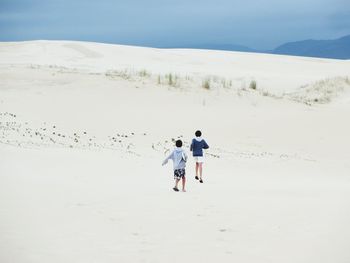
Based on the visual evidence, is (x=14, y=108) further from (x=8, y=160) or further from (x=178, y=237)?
(x=178, y=237)

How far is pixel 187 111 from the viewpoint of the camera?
1914 cm

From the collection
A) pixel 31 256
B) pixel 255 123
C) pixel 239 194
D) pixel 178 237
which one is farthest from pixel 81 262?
pixel 255 123

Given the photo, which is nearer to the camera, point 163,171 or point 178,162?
point 178,162

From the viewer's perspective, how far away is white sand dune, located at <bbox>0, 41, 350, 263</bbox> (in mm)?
5688

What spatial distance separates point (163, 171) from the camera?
37.7ft

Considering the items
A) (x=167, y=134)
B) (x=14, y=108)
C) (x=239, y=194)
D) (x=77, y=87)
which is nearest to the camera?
(x=239, y=194)

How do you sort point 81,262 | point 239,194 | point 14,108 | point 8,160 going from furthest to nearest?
point 14,108 < point 8,160 < point 239,194 < point 81,262

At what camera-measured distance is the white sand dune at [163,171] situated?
18.7ft

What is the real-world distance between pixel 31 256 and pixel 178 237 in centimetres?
174

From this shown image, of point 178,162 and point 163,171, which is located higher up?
point 178,162

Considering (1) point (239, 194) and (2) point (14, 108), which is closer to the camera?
(1) point (239, 194)

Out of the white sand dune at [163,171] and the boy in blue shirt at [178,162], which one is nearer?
the white sand dune at [163,171]

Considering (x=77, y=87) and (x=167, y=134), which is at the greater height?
(x=77, y=87)

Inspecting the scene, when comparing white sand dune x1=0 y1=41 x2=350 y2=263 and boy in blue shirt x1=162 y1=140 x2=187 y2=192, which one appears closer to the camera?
white sand dune x1=0 y1=41 x2=350 y2=263
